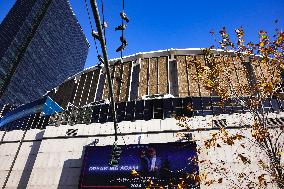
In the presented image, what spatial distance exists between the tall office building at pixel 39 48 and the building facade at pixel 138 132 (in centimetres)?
7714

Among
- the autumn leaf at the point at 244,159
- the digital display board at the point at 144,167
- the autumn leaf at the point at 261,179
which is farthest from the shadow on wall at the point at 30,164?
the autumn leaf at the point at 261,179

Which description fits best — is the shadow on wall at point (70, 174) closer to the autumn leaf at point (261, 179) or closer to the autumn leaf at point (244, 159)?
the autumn leaf at point (244, 159)

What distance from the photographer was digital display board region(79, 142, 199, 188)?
802 inches

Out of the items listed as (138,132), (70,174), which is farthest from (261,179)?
(70,174)

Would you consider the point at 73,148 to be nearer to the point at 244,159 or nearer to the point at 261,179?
the point at 244,159

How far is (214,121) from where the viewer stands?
23375mm

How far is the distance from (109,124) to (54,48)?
12148 cm

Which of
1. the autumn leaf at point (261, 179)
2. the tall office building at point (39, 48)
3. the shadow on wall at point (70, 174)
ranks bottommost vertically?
the autumn leaf at point (261, 179)

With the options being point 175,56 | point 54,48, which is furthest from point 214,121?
point 54,48

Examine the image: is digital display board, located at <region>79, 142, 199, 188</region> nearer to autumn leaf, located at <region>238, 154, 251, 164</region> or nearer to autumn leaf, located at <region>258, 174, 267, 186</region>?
autumn leaf, located at <region>238, 154, 251, 164</region>

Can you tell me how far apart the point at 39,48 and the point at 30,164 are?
10924 centimetres

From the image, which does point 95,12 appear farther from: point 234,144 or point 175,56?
point 175,56

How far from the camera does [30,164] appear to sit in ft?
90.5

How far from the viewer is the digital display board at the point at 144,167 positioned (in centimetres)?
2038
